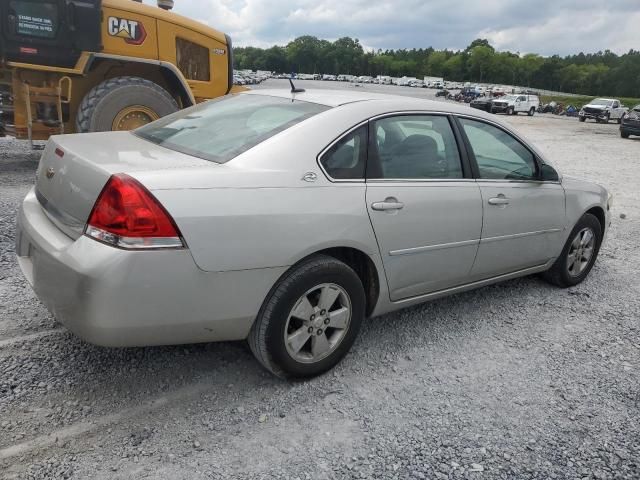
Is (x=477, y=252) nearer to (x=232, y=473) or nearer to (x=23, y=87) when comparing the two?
(x=232, y=473)

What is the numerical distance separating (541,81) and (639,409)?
143 meters

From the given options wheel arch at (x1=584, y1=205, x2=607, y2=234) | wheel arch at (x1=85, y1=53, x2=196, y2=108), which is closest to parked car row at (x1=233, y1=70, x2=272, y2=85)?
wheel arch at (x1=85, y1=53, x2=196, y2=108)

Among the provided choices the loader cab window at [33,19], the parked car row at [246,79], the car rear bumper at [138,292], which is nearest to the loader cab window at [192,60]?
the loader cab window at [33,19]

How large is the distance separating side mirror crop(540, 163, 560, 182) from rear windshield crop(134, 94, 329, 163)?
197 cm

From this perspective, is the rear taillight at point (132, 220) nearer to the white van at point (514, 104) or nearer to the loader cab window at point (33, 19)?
the loader cab window at point (33, 19)

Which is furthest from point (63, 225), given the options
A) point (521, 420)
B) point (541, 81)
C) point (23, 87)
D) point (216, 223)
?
point (541, 81)

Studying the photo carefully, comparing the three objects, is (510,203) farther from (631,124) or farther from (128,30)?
(631,124)

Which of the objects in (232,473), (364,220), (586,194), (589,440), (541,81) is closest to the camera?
(232,473)

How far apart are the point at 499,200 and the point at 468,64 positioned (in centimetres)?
15979

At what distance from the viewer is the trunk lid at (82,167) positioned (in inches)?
95.6

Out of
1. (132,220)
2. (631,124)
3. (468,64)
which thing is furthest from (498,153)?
(468,64)

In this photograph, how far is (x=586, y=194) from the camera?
4516 mm

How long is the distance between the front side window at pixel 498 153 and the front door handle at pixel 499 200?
150mm

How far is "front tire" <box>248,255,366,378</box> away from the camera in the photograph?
8.75 ft
